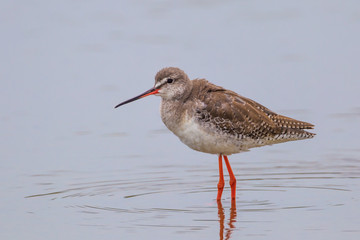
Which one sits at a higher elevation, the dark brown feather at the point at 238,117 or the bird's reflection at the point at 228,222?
the dark brown feather at the point at 238,117

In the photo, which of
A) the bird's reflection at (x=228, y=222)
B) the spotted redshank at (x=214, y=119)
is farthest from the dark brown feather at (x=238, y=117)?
the bird's reflection at (x=228, y=222)

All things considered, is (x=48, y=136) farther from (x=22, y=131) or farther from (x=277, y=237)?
(x=277, y=237)

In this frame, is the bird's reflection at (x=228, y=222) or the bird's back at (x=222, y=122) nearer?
the bird's reflection at (x=228, y=222)

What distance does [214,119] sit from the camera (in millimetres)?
11164

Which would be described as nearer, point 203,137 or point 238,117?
point 203,137

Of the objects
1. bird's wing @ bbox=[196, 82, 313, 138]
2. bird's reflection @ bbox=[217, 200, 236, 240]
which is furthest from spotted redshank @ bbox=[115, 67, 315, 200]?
bird's reflection @ bbox=[217, 200, 236, 240]

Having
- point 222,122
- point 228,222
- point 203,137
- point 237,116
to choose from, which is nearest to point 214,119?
point 222,122

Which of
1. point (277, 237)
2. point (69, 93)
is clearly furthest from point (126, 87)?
point (277, 237)

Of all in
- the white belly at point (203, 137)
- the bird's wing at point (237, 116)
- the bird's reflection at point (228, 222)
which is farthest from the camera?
the bird's wing at point (237, 116)

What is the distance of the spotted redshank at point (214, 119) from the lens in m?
11.1

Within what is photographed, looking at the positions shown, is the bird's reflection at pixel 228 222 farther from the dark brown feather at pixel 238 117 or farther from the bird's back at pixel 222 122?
the dark brown feather at pixel 238 117

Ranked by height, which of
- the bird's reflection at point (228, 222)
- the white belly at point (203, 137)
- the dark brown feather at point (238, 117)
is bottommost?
the bird's reflection at point (228, 222)

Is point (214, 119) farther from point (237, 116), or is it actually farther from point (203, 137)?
point (237, 116)

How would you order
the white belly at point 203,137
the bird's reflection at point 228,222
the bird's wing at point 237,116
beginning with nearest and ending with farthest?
the bird's reflection at point 228,222 → the white belly at point 203,137 → the bird's wing at point 237,116
